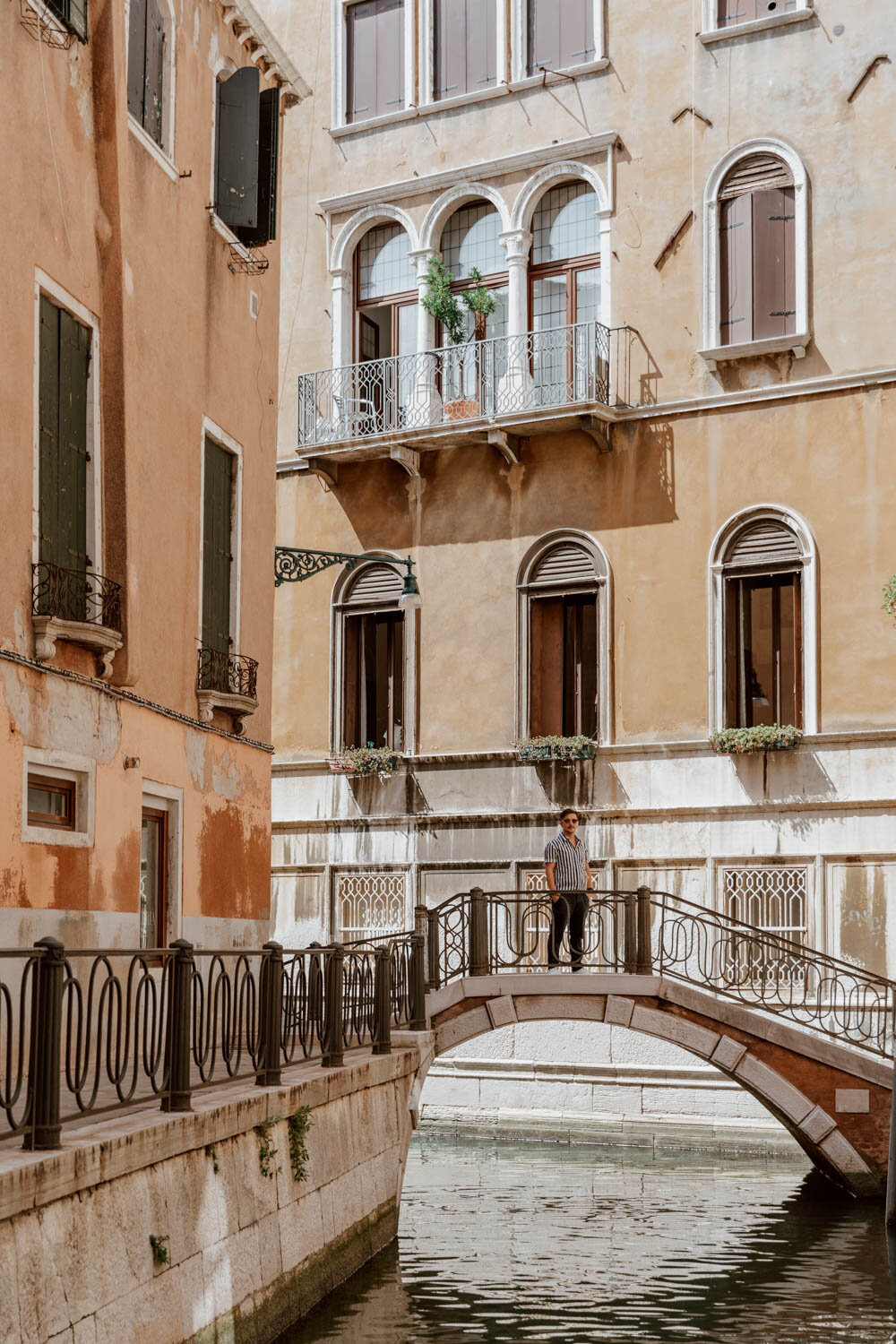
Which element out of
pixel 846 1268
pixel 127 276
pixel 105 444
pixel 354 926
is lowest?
pixel 846 1268

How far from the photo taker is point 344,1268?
11789mm

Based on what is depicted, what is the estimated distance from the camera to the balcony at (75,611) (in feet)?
37.3

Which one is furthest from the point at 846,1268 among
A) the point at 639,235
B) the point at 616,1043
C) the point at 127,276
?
the point at 639,235

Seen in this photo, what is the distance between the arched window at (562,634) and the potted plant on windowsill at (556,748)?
1.01 feet

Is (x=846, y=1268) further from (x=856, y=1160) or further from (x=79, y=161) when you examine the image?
(x=79, y=161)

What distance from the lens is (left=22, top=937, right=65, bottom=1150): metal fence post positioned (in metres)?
6.75

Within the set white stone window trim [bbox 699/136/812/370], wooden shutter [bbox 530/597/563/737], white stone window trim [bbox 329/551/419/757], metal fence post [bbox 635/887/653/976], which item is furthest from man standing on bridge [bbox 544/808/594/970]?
white stone window trim [bbox 699/136/812/370]

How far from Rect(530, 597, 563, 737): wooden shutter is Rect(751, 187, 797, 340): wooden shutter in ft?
13.7

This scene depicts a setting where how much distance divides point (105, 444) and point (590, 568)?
395 inches

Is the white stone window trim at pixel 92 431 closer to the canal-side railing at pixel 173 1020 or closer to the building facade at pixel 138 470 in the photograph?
the building facade at pixel 138 470

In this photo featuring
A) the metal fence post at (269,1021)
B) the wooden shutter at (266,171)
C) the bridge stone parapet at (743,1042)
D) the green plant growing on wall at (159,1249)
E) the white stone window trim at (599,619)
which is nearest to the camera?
the green plant growing on wall at (159,1249)

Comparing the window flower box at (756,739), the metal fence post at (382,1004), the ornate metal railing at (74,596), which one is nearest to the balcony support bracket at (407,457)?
the window flower box at (756,739)

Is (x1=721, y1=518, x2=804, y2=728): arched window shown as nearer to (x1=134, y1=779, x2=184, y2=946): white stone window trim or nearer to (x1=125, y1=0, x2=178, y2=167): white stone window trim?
(x1=134, y1=779, x2=184, y2=946): white stone window trim

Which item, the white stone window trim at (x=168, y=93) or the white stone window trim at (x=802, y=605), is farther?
the white stone window trim at (x=802, y=605)
